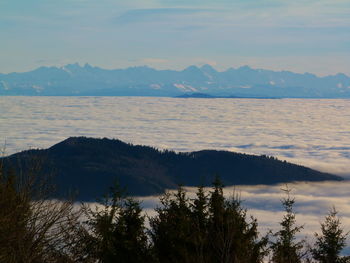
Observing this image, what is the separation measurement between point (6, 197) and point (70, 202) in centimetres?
313

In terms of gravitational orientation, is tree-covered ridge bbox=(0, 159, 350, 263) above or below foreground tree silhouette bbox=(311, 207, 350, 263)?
above

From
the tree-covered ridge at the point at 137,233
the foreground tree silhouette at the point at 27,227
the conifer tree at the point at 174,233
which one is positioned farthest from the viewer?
the conifer tree at the point at 174,233

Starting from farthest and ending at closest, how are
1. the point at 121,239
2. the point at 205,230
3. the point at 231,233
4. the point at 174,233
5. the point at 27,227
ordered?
the point at 121,239
the point at 205,230
the point at 174,233
the point at 231,233
the point at 27,227

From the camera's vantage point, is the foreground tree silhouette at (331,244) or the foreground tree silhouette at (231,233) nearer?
the foreground tree silhouette at (231,233)

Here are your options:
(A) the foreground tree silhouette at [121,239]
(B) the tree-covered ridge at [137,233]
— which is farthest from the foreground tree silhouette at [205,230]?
(A) the foreground tree silhouette at [121,239]

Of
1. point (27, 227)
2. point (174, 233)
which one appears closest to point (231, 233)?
point (174, 233)

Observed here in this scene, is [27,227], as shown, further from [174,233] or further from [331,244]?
[331,244]

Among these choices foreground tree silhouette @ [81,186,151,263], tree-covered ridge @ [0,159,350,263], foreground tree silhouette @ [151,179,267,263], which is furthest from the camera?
foreground tree silhouette @ [81,186,151,263]

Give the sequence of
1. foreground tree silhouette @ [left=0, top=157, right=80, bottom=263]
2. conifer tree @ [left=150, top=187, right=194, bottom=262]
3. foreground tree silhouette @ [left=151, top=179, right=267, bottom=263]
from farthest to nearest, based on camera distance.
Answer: conifer tree @ [left=150, top=187, right=194, bottom=262]
foreground tree silhouette @ [left=151, top=179, right=267, bottom=263]
foreground tree silhouette @ [left=0, top=157, right=80, bottom=263]

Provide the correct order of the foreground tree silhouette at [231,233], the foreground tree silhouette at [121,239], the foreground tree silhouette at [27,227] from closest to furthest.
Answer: the foreground tree silhouette at [27,227], the foreground tree silhouette at [231,233], the foreground tree silhouette at [121,239]

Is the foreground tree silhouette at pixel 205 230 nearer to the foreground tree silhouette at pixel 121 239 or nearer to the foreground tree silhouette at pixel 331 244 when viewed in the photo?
the foreground tree silhouette at pixel 121 239

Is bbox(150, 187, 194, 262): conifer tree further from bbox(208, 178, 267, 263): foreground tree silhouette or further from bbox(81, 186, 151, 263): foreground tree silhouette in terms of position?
bbox(208, 178, 267, 263): foreground tree silhouette

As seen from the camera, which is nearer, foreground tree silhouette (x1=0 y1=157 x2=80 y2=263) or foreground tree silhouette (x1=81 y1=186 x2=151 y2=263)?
foreground tree silhouette (x1=0 y1=157 x2=80 y2=263)

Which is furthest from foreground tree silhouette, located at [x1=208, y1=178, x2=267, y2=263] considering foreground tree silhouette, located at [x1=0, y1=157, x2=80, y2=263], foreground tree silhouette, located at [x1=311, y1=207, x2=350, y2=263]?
foreground tree silhouette, located at [x1=311, y1=207, x2=350, y2=263]
